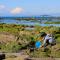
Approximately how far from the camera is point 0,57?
14367mm

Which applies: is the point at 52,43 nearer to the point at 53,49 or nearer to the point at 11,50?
the point at 53,49

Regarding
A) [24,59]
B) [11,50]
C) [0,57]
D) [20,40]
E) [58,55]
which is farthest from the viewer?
[20,40]

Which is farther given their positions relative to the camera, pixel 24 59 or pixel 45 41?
pixel 45 41

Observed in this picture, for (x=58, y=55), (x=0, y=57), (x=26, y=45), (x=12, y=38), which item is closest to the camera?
(x=0, y=57)

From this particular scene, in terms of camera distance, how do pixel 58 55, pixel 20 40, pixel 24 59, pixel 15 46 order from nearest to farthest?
pixel 24 59, pixel 58 55, pixel 15 46, pixel 20 40

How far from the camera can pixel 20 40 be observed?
Answer: 24078 mm

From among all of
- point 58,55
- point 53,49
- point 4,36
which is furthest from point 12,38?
point 58,55

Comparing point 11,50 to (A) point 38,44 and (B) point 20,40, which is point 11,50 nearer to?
(A) point 38,44

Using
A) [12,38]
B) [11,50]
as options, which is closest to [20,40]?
[12,38]

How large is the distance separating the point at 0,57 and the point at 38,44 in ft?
22.5

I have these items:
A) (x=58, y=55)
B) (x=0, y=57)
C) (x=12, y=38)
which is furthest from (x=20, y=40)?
(x=0, y=57)

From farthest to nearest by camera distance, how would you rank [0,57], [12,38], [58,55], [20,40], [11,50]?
[12,38] → [20,40] → [11,50] → [58,55] → [0,57]

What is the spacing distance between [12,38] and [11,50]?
22.1 feet

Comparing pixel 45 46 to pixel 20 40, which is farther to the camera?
pixel 20 40
